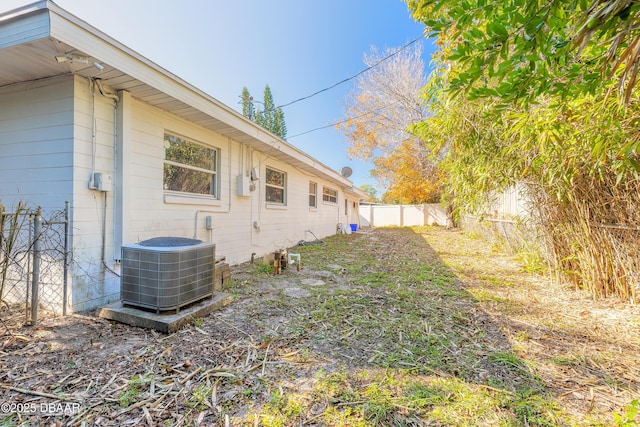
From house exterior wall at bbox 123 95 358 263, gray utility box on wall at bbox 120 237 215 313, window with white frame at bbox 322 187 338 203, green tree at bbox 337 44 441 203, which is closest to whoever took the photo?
gray utility box on wall at bbox 120 237 215 313

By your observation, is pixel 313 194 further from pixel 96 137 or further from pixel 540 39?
pixel 540 39

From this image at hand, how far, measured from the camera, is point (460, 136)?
10.7 ft

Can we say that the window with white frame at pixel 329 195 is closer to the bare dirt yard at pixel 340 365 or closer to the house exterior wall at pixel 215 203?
the house exterior wall at pixel 215 203

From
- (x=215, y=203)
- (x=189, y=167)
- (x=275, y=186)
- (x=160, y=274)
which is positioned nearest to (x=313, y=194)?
(x=275, y=186)

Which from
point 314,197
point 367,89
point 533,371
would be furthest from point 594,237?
point 367,89

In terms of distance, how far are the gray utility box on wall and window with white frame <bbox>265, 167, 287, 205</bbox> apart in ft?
→ 13.2

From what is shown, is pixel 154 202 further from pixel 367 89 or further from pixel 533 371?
pixel 367 89

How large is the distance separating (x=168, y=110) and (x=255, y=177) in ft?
7.36

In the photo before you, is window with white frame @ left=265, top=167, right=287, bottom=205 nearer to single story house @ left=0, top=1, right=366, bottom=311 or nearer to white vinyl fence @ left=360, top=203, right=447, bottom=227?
single story house @ left=0, top=1, right=366, bottom=311

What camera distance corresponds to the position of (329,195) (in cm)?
1246

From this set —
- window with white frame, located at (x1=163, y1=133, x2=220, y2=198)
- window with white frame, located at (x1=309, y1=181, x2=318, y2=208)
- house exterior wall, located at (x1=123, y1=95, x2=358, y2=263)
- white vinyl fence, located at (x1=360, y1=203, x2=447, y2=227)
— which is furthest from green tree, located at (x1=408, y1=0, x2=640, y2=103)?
white vinyl fence, located at (x1=360, y1=203, x2=447, y2=227)

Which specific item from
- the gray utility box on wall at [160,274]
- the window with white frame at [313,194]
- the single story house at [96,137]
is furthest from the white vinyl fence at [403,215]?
the gray utility box on wall at [160,274]

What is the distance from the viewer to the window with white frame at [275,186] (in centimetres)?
680

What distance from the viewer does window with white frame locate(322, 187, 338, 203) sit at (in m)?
11.6
